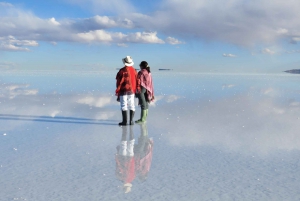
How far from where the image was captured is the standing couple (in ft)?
31.4

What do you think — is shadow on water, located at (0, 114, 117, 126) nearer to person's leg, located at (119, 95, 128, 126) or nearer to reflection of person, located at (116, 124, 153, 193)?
person's leg, located at (119, 95, 128, 126)

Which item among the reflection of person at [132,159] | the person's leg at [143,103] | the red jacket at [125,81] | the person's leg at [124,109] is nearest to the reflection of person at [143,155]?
the reflection of person at [132,159]

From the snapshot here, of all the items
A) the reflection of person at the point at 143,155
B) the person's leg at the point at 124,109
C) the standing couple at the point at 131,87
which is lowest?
the reflection of person at the point at 143,155

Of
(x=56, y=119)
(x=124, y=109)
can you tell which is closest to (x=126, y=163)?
(x=124, y=109)

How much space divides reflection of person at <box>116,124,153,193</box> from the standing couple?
1680mm

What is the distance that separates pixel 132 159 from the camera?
5949 mm

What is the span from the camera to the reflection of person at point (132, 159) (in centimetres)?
495

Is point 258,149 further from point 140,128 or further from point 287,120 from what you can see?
point 287,120

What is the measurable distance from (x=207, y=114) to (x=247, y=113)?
1.55 metres

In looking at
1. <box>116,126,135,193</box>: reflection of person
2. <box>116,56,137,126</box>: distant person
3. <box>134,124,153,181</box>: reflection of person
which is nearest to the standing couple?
<box>116,56,137,126</box>: distant person

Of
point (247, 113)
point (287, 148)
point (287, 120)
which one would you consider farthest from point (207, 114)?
point (287, 148)

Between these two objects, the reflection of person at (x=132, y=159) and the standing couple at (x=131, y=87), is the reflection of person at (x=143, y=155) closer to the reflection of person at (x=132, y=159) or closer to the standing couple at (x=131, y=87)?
the reflection of person at (x=132, y=159)

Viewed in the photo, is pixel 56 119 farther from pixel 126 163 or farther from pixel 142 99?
pixel 126 163

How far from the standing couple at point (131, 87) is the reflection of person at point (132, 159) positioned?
168 centimetres
